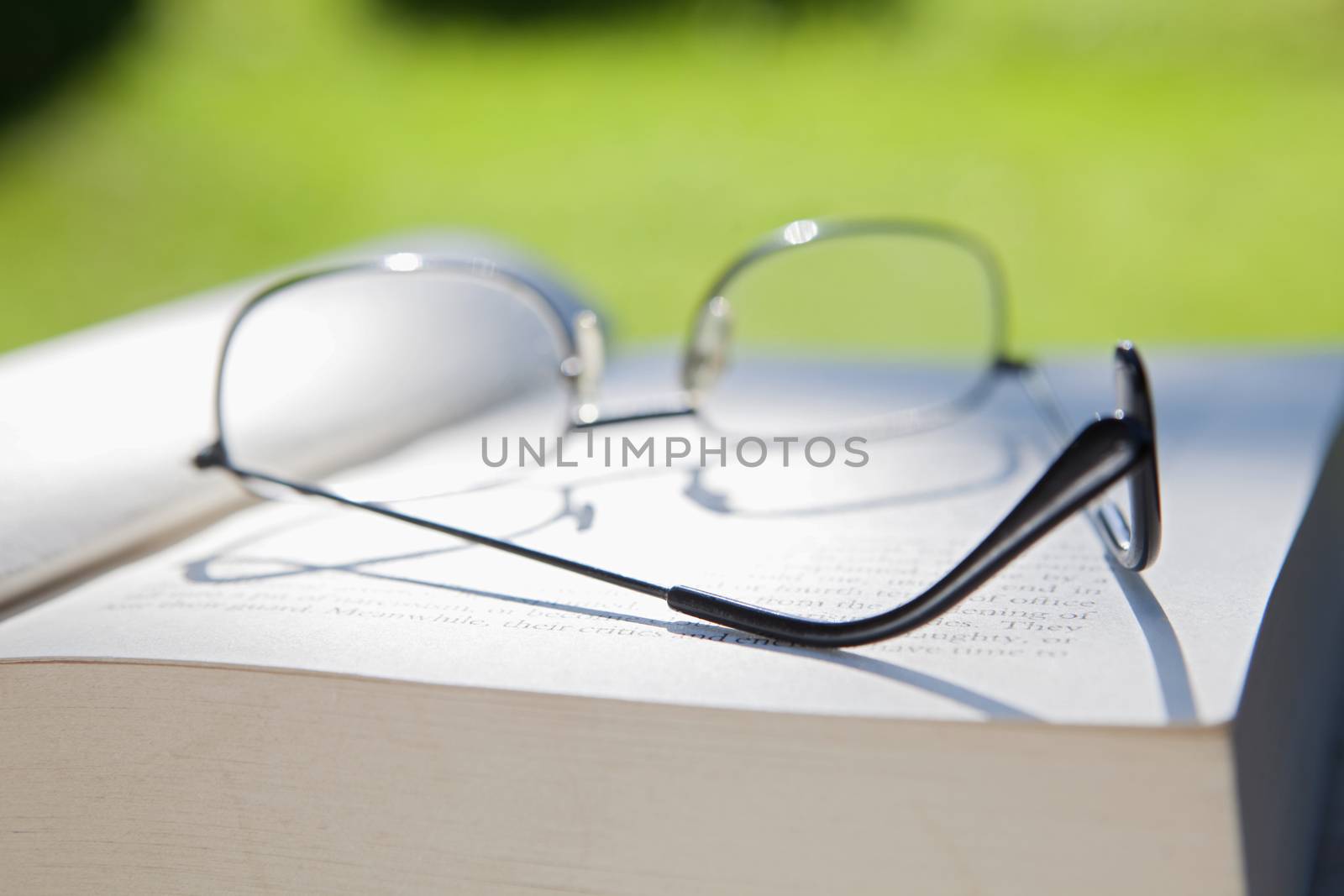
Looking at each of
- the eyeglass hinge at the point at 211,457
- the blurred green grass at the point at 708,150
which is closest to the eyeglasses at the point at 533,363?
the eyeglass hinge at the point at 211,457

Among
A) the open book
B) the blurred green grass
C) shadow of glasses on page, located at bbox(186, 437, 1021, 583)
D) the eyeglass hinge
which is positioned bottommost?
the open book

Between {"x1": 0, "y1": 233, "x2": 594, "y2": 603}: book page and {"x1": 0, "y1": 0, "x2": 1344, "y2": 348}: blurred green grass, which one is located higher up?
{"x1": 0, "y1": 0, "x2": 1344, "y2": 348}: blurred green grass

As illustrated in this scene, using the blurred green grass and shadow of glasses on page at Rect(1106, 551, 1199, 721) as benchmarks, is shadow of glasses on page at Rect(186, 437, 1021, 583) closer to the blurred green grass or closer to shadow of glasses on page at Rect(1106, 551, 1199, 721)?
shadow of glasses on page at Rect(1106, 551, 1199, 721)

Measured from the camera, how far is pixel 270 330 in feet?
1.93

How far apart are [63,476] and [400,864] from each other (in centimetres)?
23

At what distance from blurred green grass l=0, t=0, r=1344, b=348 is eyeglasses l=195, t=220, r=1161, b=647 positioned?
68 cm

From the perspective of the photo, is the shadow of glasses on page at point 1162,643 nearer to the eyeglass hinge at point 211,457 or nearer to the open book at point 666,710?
the open book at point 666,710

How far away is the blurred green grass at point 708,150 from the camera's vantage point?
1.50 meters

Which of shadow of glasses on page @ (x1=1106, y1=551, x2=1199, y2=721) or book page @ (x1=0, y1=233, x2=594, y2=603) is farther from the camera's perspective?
book page @ (x1=0, y1=233, x2=594, y2=603)

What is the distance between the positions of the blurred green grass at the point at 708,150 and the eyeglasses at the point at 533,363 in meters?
0.68

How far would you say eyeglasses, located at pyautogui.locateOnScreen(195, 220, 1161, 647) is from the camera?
0.53 m

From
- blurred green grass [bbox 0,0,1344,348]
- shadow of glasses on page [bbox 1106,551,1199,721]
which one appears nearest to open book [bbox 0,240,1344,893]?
shadow of glasses on page [bbox 1106,551,1199,721]

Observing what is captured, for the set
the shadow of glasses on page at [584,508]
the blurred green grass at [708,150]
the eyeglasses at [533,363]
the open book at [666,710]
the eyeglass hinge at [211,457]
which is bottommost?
the open book at [666,710]

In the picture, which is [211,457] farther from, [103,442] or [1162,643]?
[1162,643]
